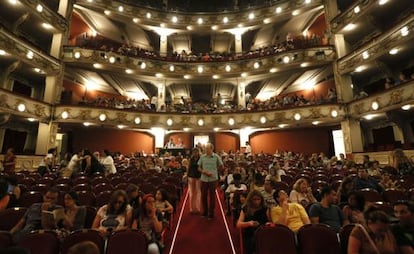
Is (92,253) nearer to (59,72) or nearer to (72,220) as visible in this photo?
(72,220)

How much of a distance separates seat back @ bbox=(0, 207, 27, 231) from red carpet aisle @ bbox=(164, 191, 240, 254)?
2.09 meters

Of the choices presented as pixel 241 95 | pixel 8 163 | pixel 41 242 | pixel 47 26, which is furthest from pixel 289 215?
pixel 47 26

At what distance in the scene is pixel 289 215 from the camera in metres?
3.07

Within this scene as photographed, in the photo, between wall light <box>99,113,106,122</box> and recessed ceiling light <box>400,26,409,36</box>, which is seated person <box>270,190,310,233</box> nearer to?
recessed ceiling light <box>400,26,409,36</box>

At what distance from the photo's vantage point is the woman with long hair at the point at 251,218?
115 inches

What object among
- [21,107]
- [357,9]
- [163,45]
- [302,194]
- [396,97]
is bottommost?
[302,194]

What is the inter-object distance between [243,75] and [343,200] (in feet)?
43.0

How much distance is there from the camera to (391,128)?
1207 cm

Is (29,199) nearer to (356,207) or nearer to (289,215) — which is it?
(289,215)

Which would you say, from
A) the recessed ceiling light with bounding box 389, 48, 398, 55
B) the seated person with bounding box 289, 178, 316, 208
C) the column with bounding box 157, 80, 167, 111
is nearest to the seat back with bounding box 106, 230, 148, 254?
the seated person with bounding box 289, 178, 316, 208

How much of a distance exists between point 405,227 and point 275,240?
1.30m

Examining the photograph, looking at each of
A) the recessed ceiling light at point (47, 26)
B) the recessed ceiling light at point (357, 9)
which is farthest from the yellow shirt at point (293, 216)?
the recessed ceiling light at point (47, 26)

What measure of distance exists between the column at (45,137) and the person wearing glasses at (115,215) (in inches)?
438

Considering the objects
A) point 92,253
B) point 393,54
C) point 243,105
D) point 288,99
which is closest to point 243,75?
point 243,105
